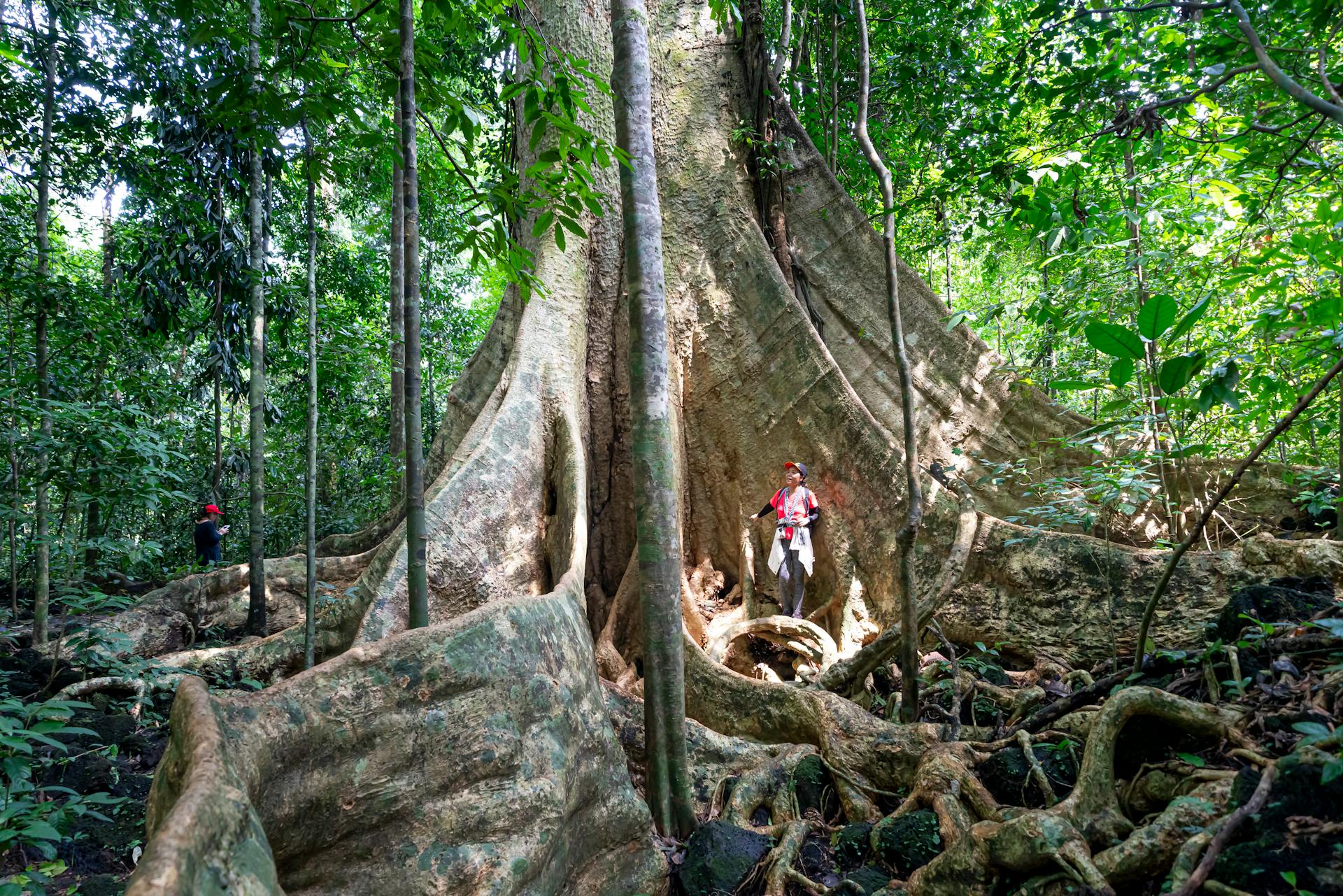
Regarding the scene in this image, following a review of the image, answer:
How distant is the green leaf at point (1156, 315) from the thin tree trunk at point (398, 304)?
2.59 metres

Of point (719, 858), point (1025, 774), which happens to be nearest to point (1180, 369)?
point (1025, 774)

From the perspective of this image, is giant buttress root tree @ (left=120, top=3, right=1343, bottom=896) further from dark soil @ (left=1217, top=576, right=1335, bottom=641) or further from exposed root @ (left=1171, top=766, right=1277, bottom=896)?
exposed root @ (left=1171, top=766, right=1277, bottom=896)

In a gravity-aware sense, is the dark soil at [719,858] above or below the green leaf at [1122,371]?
below

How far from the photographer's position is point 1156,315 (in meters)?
2.02

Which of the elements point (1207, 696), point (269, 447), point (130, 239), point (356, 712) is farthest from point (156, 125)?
point (1207, 696)

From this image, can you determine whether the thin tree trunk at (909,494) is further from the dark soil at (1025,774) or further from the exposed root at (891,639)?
the dark soil at (1025,774)

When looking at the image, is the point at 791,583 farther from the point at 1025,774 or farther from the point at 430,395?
the point at 430,395

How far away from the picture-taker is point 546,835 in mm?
2506

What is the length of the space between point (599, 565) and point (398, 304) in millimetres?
3059

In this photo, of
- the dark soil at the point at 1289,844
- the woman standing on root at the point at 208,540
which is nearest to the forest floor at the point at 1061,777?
the dark soil at the point at 1289,844

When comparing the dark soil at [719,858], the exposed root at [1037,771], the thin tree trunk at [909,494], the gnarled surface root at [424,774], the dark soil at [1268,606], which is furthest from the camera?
the thin tree trunk at [909,494]

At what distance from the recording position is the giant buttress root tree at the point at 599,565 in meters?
2.23

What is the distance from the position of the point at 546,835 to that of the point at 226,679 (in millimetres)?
2902

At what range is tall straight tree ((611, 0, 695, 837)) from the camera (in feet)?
10.6
